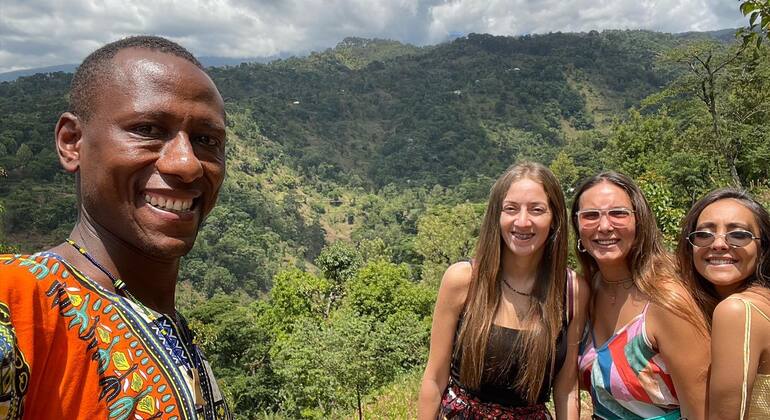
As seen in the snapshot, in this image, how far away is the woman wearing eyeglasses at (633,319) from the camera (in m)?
1.95

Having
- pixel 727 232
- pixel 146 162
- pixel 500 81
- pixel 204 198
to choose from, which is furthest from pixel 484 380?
pixel 500 81

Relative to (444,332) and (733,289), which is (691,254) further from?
(444,332)

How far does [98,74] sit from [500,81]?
13771 centimetres

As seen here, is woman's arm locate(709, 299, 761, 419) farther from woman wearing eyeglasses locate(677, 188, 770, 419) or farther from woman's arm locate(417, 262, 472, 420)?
woman's arm locate(417, 262, 472, 420)

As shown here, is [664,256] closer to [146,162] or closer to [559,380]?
[559,380]

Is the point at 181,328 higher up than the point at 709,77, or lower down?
lower down

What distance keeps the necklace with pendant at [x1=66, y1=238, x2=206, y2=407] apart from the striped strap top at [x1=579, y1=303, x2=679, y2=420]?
72.6 inches

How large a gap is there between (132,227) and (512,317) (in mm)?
1802

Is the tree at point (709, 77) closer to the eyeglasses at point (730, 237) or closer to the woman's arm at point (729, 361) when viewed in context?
the eyeglasses at point (730, 237)

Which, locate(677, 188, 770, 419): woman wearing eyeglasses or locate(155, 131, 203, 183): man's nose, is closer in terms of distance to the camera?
locate(155, 131, 203, 183): man's nose

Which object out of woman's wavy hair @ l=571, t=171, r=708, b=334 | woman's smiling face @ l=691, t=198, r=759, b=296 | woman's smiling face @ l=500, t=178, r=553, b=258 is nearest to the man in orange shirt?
woman's smiling face @ l=500, t=178, r=553, b=258

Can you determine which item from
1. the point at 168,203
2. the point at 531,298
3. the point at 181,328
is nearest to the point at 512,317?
the point at 531,298

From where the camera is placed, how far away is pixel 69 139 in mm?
941

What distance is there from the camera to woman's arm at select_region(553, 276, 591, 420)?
89.1 inches
